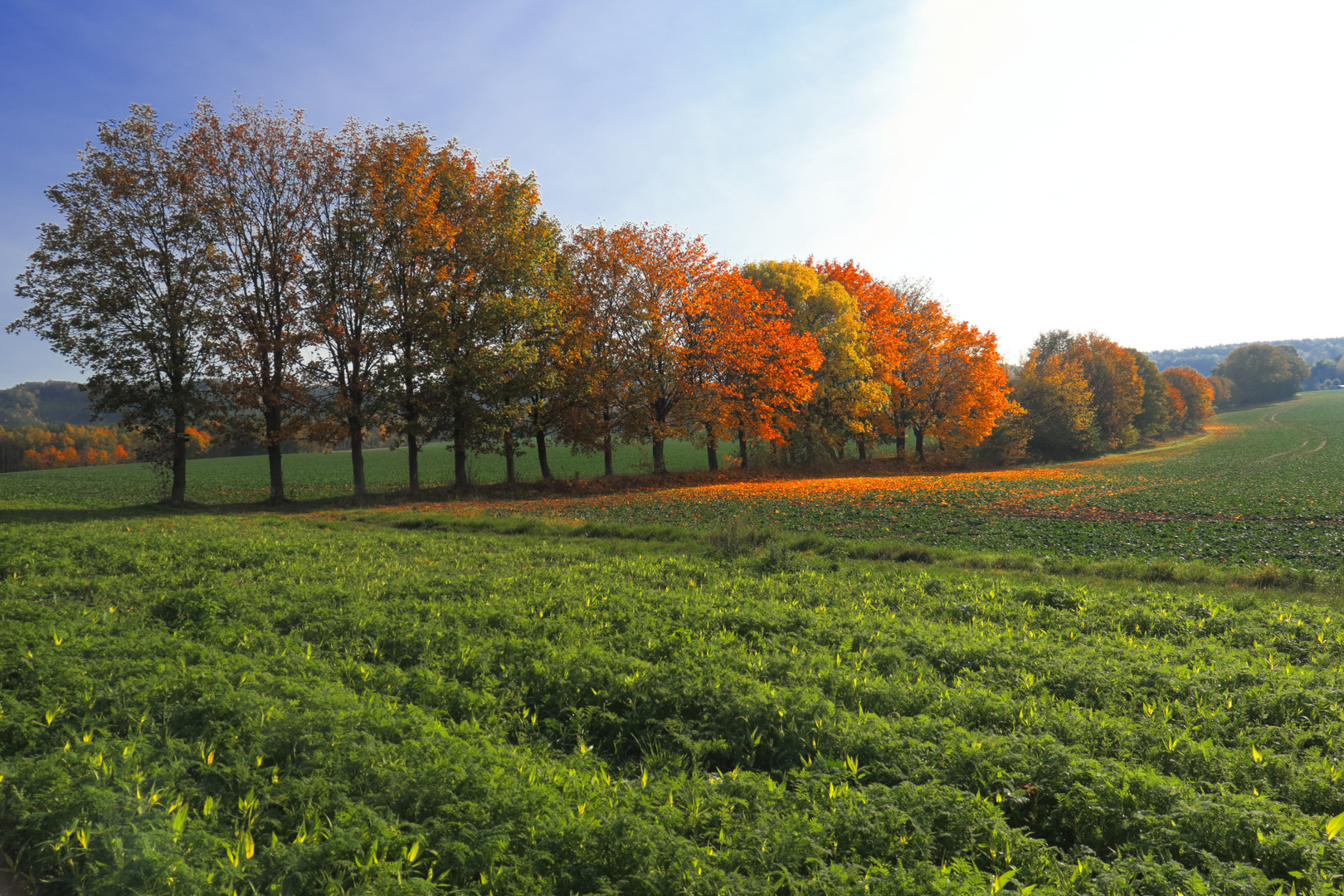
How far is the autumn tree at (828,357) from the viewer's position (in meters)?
41.4

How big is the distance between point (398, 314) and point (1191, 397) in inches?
4916

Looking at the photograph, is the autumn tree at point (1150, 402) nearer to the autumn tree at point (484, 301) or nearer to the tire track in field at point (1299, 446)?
the tire track in field at point (1299, 446)

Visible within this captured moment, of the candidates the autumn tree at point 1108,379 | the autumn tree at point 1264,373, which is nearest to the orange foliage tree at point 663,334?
the autumn tree at point 1108,379

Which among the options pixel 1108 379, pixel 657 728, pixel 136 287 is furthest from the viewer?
pixel 1108 379

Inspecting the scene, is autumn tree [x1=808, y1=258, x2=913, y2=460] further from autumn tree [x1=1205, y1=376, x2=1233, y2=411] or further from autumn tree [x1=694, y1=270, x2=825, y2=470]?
autumn tree [x1=1205, y1=376, x2=1233, y2=411]

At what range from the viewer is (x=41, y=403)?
166875 mm

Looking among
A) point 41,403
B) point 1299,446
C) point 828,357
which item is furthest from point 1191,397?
point 41,403

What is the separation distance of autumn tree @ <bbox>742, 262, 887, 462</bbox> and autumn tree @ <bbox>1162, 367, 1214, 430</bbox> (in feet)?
275

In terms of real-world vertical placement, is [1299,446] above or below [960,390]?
below

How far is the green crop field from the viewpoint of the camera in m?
3.88

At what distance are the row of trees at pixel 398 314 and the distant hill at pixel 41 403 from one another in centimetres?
16384

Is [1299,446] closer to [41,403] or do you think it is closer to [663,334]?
[663,334]

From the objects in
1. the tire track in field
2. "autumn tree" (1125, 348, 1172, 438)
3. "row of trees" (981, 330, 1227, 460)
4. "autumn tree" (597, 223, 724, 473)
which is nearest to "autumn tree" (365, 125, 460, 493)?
"autumn tree" (597, 223, 724, 473)

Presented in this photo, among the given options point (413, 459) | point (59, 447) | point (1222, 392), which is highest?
point (1222, 392)
